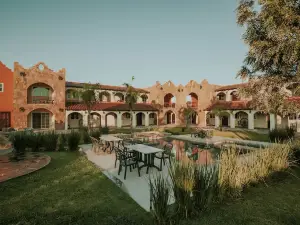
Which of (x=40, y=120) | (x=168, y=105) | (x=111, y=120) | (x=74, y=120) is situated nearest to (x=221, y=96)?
(x=168, y=105)

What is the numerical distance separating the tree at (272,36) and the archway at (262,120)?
61.6 feet

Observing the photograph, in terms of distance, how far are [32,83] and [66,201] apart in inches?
994

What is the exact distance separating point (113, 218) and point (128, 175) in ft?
9.44

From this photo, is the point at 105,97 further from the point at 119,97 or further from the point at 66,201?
the point at 66,201

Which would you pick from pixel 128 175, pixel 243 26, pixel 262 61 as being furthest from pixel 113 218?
pixel 243 26

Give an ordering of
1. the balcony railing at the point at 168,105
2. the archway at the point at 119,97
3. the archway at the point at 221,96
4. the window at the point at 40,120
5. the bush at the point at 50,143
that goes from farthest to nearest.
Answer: the balcony railing at the point at 168,105 → the archway at the point at 221,96 → the archway at the point at 119,97 → the window at the point at 40,120 → the bush at the point at 50,143

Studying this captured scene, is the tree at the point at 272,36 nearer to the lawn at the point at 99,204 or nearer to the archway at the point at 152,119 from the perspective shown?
the lawn at the point at 99,204

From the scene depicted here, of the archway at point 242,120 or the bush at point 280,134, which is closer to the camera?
the bush at point 280,134

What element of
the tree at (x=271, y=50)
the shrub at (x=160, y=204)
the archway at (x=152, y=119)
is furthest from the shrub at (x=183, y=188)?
the archway at (x=152, y=119)

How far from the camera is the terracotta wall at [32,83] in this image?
2344cm

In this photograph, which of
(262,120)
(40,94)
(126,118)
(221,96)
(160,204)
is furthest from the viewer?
(221,96)

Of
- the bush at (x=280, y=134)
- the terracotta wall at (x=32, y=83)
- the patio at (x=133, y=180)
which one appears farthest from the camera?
the terracotta wall at (x=32, y=83)

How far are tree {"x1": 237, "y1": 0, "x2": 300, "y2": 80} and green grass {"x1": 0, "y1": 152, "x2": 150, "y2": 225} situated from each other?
1077 cm

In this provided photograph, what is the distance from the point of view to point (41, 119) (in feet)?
87.4
